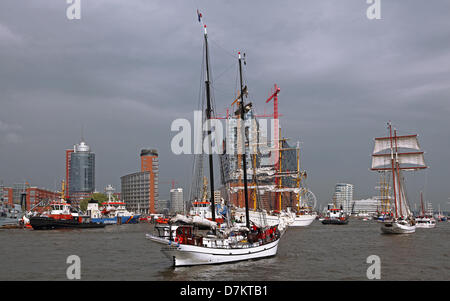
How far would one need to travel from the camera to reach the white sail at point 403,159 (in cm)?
10481

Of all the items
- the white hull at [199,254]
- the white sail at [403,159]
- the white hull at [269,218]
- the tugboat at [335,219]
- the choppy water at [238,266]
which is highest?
the white sail at [403,159]

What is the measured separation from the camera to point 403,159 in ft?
350

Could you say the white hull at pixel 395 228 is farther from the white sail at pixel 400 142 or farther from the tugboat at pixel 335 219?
the tugboat at pixel 335 219

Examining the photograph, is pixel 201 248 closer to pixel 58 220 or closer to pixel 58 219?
pixel 58 220

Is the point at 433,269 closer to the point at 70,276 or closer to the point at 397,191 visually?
the point at 70,276

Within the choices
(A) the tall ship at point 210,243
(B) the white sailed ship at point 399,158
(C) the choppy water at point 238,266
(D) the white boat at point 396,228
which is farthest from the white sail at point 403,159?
(A) the tall ship at point 210,243

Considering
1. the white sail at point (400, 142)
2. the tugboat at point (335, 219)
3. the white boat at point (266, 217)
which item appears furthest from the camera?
the tugboat at point (335, 219)

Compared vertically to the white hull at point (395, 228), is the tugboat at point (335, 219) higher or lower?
lower

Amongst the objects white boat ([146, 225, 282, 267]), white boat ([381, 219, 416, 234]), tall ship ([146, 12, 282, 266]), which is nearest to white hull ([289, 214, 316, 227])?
white boat ([381, 219, 416, 234])

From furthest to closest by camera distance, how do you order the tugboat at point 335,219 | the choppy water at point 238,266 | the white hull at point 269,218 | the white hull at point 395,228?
the tugboat at point 335,219
the white hull at point 269,218
the white hull at point 395,228
the choppy water at point 238,266

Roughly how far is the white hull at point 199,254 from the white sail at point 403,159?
270ft

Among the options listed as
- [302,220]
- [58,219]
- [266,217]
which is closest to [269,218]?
[266,217]
